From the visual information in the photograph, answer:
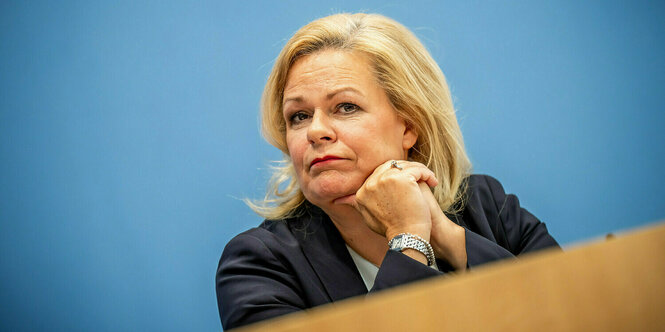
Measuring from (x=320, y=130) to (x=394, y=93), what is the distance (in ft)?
0.85

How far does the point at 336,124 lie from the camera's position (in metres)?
1.24

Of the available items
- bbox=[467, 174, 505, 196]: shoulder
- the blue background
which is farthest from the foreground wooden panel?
the blue background

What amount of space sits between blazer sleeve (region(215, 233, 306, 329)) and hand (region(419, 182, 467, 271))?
37 centimetres

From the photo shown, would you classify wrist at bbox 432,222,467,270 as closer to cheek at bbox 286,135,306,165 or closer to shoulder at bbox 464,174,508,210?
shoulder at bbox 464,174,508,210

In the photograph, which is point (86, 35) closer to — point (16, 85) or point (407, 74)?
point (16, 85)

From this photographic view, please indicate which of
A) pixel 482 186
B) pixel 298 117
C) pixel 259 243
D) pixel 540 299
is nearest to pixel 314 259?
pixel 259 243

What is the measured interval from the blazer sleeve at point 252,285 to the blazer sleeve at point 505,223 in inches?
20.6

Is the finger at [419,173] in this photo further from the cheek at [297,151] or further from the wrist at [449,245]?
the cheek at [297,151]

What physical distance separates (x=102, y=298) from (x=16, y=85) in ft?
2.32

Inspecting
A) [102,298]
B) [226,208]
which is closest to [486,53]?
[226,208]

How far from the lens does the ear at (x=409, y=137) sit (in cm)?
139

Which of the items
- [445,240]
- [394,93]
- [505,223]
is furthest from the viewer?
[505,223]

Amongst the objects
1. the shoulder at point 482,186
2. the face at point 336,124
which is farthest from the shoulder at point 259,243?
the shoulder at point 482,186

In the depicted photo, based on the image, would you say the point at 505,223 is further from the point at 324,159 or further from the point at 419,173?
the point at 324,159
